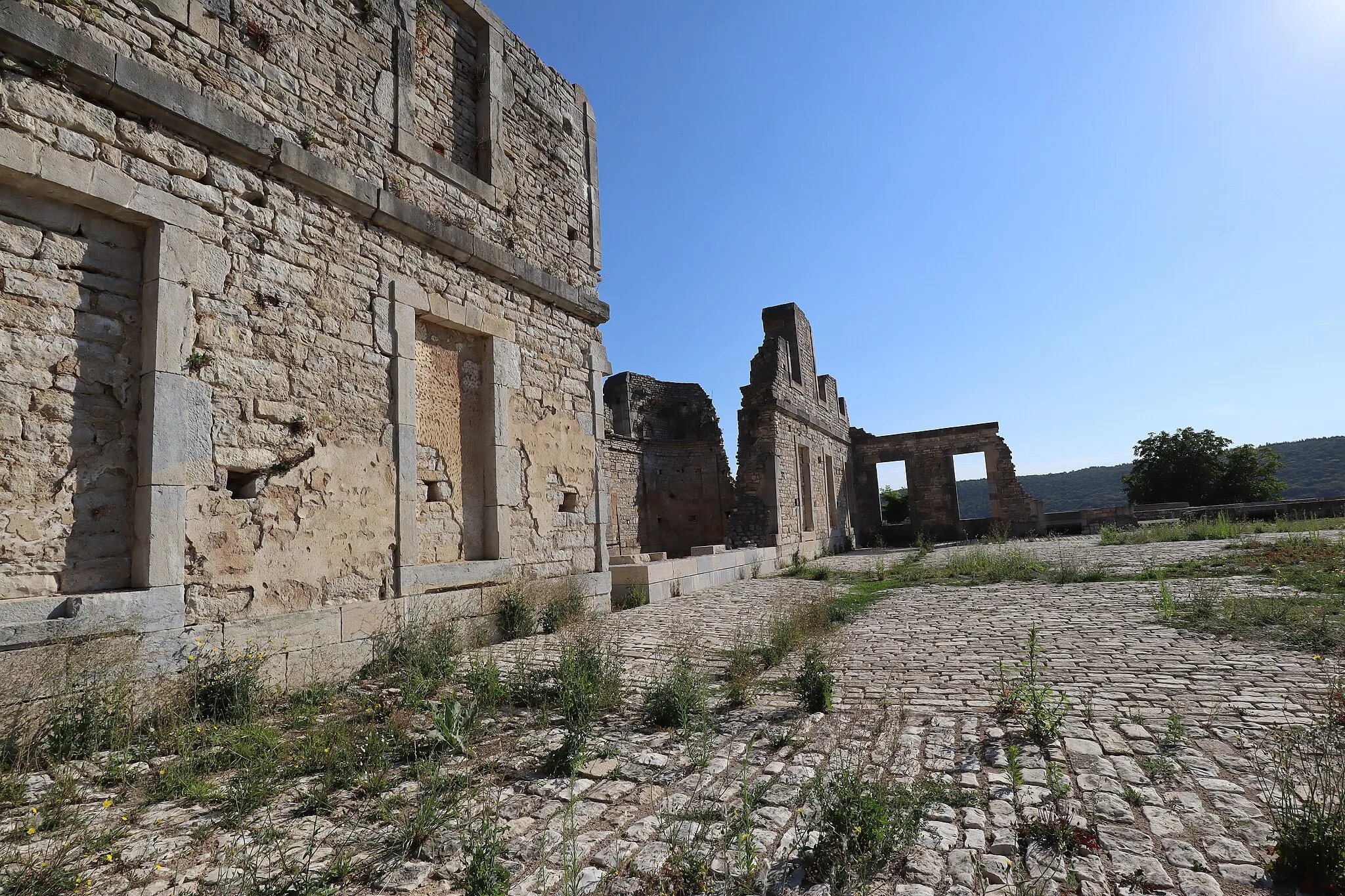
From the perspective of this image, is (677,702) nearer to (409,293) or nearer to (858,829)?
(858,829)

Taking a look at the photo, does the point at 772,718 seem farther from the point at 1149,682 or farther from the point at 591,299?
the point at 591,299

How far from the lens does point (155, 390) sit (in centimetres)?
461

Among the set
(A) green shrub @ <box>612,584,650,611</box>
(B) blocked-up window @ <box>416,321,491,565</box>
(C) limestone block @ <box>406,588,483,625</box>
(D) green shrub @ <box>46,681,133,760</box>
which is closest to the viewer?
(D) green shrub @ <box>46,681,133,760</box>

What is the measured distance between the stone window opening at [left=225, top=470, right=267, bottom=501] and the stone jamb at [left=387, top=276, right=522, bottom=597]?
1.20m

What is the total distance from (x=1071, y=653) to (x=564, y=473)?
554 cm

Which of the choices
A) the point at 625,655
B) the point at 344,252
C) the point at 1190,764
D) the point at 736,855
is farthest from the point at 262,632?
the point at 1190,764

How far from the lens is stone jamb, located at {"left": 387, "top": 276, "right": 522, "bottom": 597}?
20.7ft

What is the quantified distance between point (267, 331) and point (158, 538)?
1740 mm

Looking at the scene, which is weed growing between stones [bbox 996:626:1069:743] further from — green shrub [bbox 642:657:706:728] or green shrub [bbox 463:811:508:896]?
green shrub [bbox 463:811:508:896]

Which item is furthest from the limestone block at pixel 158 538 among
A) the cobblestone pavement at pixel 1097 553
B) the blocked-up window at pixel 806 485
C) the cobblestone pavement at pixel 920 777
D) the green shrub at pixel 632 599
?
the blocked-up window at pixel 806 485

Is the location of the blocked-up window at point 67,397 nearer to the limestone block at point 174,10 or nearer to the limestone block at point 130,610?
the limestone block at point 130,610

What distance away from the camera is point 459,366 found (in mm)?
7395

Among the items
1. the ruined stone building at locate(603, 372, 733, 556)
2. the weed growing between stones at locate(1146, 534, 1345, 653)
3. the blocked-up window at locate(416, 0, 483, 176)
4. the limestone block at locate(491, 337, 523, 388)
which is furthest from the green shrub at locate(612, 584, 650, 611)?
the ruined stone building at locate(603, 372, 733, 556)

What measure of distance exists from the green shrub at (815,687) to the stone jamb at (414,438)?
3.65 m
